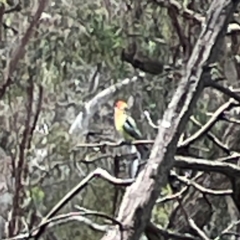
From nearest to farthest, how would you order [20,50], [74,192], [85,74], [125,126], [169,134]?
1. [169,134]
2. [74,192]
3. [125,126]
4. [20,50]
5. [85,74]

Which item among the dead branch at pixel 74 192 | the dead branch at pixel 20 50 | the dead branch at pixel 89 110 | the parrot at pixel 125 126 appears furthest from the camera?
the dead branch at pixel 89 110

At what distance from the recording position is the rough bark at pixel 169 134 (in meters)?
1.11

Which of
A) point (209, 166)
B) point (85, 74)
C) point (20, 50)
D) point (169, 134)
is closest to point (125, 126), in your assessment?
point (20, 50)

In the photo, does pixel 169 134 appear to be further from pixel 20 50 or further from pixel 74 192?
pixel 20 50

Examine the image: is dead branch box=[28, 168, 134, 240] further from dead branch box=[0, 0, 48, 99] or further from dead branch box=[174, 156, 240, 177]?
dead branch box=[0, 0, 48, 99]

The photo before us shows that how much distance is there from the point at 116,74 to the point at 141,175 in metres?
2.76

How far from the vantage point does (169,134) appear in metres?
1.17

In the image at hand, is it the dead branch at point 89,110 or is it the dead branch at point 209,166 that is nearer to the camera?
the dead branch at point 209,166

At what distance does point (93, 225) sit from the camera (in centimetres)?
117

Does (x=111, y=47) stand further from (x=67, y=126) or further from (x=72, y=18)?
(x=67, y=126)

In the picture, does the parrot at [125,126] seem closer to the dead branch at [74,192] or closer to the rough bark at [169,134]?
the dead branch at [74,192]

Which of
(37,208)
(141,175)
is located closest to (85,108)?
(37,208)

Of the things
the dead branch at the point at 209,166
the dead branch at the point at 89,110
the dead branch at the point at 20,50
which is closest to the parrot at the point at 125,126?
the dead branch at the point at 20,50

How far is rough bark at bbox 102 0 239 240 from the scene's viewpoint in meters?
1.11
